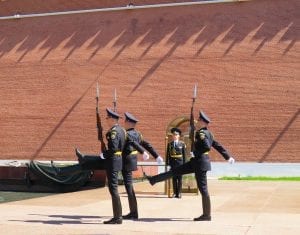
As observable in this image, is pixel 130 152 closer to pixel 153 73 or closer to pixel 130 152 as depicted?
pixel 130 152

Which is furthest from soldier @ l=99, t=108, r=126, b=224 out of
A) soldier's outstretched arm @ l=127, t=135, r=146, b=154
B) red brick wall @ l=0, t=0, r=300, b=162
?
red brick wall @ l=0, t=0, r=300, b=162

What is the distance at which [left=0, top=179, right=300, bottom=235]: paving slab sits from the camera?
8109 millimetres

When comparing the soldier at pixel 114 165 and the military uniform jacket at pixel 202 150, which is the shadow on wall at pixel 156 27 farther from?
the soldier at pixel 114 165

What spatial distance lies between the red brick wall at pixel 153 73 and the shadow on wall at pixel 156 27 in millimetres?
47

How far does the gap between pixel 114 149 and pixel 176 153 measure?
4.95 m

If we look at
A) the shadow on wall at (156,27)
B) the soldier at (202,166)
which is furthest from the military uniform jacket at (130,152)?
the shadow on wall at (156,27)

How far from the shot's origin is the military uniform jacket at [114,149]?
873 centimetres

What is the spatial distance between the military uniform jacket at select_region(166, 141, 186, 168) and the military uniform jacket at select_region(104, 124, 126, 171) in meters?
4.76

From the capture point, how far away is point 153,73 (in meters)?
24.9

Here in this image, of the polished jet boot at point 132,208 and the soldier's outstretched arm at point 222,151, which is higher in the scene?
the soldier's outstretched arm at point 222,151

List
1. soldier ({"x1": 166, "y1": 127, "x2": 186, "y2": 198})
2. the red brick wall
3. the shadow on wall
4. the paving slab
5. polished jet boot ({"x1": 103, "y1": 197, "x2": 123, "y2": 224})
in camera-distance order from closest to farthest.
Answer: the paving slab → polished jet boot ({"x1": 103, "y1": 197, "x2": 123, "y2": 224}) → soldier ({"x1": 166, "y1": 127, "x2": 186, "y2": 198}) → the red brick wall → the shadow on wall

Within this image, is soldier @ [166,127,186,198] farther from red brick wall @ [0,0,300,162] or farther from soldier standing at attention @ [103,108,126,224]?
red brick wall @ [0,0,300,162]

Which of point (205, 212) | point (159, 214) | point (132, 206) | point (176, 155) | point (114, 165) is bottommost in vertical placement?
point (159, 214)

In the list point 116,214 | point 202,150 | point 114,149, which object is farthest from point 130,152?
point 202,150
